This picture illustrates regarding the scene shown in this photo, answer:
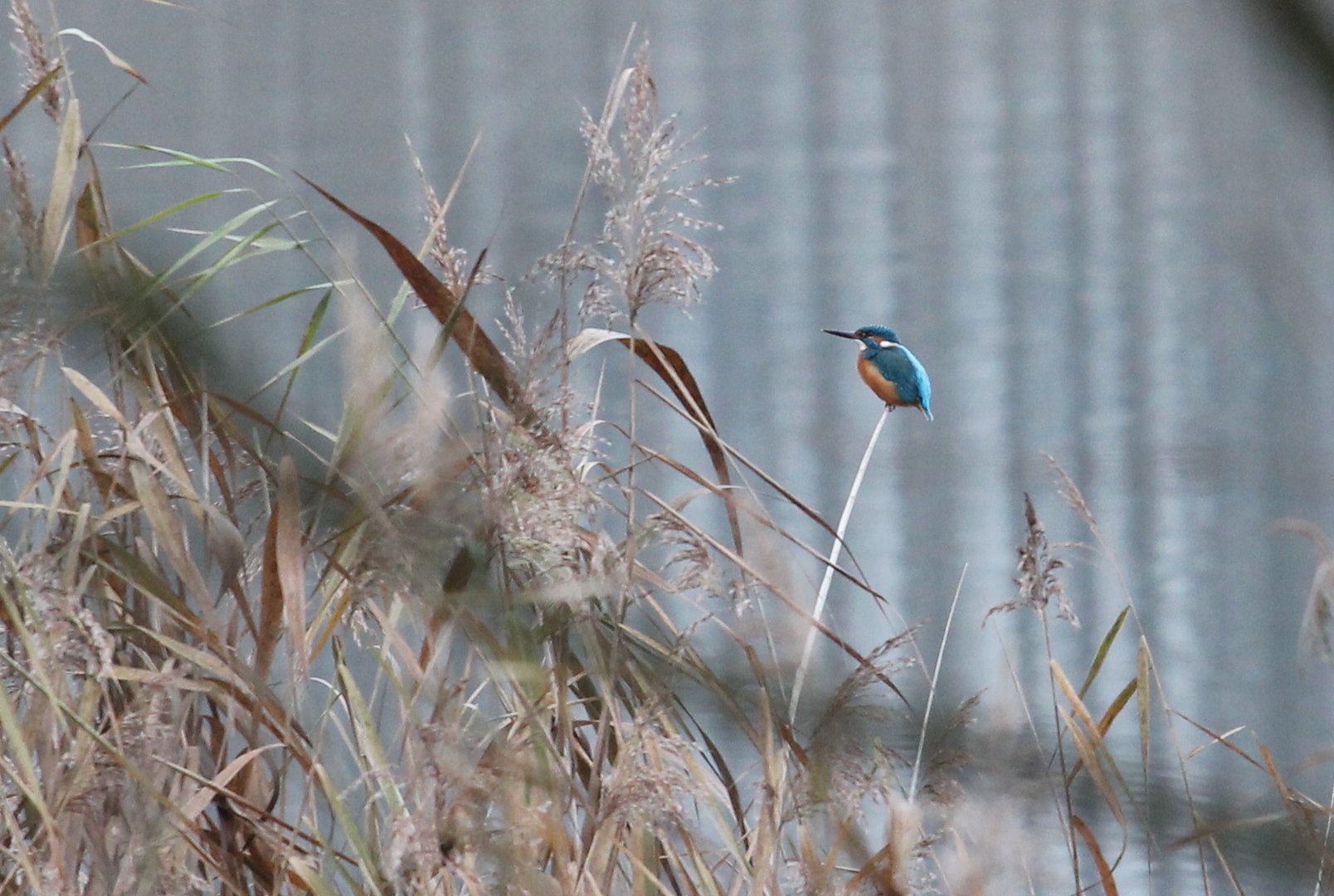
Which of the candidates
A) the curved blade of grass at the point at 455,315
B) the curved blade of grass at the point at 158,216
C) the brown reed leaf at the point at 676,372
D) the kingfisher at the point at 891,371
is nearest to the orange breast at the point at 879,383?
the kingfisher at the point at 891,371

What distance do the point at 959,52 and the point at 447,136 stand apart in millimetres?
420

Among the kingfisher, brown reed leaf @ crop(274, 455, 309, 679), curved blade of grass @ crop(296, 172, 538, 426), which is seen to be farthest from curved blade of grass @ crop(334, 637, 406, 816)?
the kingfisher

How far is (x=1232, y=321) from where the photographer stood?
96cm

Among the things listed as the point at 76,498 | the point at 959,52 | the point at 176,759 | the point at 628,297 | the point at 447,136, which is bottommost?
the point at 176,759

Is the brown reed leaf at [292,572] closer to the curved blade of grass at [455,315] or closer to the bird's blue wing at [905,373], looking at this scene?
the curved blade of grass at [455,315]

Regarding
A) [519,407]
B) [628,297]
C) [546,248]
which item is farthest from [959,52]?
[519,407]

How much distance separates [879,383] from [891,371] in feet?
0.07

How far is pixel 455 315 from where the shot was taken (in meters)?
0.61

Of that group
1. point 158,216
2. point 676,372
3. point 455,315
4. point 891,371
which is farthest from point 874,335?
point 158,216

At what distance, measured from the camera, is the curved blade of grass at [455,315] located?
62 cm

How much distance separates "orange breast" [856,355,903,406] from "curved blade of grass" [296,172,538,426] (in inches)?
15.1

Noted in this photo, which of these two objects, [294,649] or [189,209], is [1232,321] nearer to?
[294,649]

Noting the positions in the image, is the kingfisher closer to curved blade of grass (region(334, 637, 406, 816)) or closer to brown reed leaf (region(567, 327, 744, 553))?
brown reed leaf (region(567, 327, 744, 553))

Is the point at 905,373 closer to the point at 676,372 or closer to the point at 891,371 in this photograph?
the point at 891,371
